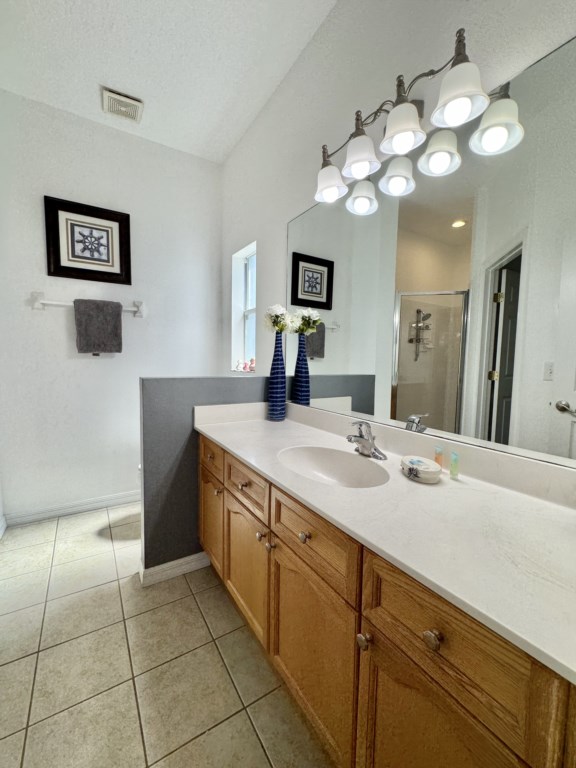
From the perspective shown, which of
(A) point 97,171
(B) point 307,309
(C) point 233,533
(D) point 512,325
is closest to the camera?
(D) point 512,325

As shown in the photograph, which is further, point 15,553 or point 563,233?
point 15,553

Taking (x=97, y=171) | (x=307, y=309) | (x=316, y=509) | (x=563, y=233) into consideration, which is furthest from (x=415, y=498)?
(x=97, y=171)

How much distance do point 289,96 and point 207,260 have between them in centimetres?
125

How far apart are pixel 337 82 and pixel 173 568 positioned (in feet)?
8.46

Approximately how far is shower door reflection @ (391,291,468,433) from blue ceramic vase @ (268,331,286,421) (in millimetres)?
631

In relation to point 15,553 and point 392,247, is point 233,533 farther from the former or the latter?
point 15,553

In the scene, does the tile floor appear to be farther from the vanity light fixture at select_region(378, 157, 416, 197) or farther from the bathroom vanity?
the vanity light fixture at select_region(378, 157, 416, 197)

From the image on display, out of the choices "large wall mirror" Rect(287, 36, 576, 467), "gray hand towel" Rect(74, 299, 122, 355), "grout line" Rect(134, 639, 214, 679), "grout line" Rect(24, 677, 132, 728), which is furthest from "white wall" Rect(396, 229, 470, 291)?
"gray hand towel" Rect(74, 299, 122, 355)

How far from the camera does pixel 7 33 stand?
1609mm

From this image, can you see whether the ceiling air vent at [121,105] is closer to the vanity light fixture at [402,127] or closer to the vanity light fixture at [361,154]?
the vanity light fixture at [361,154]

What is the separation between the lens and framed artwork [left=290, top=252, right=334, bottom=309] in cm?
175

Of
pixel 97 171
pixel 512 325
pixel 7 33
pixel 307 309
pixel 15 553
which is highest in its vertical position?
pixel 7 33

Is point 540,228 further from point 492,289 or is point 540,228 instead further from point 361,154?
point 361,154

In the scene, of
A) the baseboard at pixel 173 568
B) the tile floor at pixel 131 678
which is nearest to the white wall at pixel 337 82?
the baseboard at pixel 173 568
